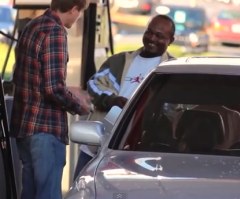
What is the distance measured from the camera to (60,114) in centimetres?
569

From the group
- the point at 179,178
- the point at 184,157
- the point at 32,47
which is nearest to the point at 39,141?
the point at 32,47

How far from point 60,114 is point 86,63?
12.5ft

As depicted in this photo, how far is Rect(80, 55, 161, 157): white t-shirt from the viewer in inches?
238

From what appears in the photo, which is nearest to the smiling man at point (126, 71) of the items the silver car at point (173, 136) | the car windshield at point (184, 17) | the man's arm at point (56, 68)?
the man's arm at point (56, 68)

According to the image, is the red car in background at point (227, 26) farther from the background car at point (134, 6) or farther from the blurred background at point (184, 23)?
the background car at point (134, 6)

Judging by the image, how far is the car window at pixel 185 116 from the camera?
4.60 meters

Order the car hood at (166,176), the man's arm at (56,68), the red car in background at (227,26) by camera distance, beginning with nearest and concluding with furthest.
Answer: the car hood at (166,176)
the man's arm at (56,68)
the red car in background at (227,26)

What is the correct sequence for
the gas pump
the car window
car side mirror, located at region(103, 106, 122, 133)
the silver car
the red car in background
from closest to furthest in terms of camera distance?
the silver car < the car window < car side mirror, located at region(103, 106, 122, 133) < the gas pump < the red car in background

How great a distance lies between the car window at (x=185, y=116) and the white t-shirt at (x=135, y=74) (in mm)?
1065

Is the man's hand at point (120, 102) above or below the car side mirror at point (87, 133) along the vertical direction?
below

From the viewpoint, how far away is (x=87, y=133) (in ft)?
15.8

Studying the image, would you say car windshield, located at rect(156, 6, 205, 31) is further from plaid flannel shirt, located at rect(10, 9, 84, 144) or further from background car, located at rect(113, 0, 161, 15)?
plaid flannel shirt, located at rect(10, 9, 84, 144)

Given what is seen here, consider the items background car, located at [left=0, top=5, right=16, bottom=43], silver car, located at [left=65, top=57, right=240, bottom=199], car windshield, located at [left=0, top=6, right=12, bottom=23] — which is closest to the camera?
silver car, located at [left=65, top=57, right=240, bottom=199]

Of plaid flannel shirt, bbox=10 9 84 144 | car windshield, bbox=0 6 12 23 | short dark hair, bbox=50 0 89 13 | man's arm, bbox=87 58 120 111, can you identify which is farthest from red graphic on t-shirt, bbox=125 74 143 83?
car windshield, bbox=0 6 12 23
